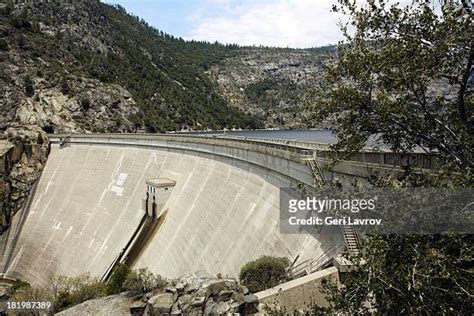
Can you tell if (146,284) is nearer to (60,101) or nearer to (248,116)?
(60,101)

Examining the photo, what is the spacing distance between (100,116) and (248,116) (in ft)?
352

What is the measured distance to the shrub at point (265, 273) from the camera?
14.2 meters

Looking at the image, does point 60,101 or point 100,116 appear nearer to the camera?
point 60,101

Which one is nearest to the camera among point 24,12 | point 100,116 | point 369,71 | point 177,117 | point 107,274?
point 369,71

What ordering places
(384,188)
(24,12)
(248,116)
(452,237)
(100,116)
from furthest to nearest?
(248,116) < (24,12) < (100,116) < (384,188) < (452,237)

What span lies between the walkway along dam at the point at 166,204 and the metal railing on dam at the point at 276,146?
0.18 ft

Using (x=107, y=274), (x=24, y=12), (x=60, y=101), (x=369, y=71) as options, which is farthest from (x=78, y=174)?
(x=24, y=12)

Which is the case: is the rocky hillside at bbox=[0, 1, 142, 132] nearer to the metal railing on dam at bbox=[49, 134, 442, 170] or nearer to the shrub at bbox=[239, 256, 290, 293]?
the metal railing on dam at bbox=[49, 134, 442, 170]

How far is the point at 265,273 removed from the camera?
47.8 ft

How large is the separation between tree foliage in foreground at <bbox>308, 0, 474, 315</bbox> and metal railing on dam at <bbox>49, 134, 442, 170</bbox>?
77 cm

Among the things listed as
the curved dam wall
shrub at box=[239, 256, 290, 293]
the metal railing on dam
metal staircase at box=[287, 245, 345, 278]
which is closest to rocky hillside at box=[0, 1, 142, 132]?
the metal railing on dam

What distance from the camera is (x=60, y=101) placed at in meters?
60.4

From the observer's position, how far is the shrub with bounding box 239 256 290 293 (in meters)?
14.2

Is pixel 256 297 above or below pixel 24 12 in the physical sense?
below
